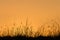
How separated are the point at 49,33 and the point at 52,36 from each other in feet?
0.38

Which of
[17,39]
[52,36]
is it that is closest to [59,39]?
[52,36]

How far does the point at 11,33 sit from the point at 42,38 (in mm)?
858

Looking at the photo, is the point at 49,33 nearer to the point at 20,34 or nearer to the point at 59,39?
the point at 59,39

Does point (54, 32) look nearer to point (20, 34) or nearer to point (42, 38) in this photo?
point (42, 38)

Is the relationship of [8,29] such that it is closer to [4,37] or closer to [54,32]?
[4,37]

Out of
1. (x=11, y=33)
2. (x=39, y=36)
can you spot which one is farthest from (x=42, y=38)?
(x=11, y=33)

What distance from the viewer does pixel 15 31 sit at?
5664 millimetres

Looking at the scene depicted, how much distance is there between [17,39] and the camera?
5410 mm

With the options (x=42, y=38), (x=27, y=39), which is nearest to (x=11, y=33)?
(x=27, y=39)

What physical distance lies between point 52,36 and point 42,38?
295 millimetres

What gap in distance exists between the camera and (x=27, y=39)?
18.0ft

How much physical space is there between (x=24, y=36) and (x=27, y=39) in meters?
0.14

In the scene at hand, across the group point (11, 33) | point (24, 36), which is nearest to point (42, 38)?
point (24, 36)

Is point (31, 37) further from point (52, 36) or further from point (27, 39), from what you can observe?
point (52, 36)
